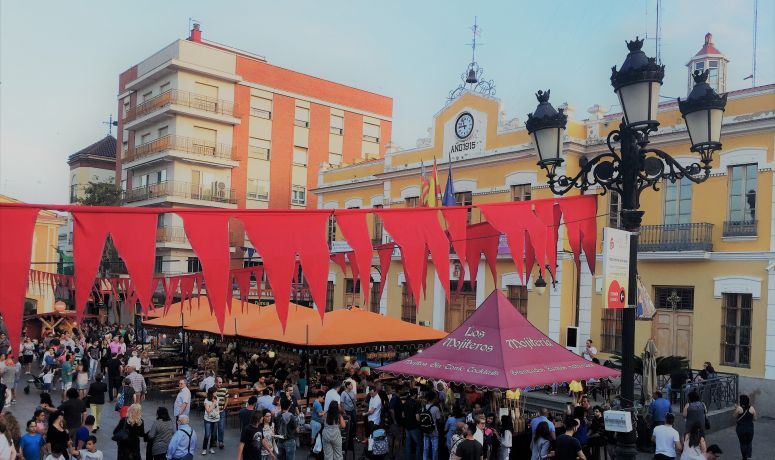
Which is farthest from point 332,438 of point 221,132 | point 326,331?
point 221,132

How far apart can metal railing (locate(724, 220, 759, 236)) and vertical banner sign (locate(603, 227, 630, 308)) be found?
43.1ft

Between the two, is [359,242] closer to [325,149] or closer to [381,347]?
[381,347]

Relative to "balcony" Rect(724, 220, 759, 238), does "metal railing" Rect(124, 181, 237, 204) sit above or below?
above

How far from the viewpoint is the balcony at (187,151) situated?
38062 millimetres

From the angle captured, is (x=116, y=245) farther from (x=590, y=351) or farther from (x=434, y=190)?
(x=434, y=190)

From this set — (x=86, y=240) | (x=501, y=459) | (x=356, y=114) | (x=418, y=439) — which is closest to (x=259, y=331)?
(x=418, y=439)

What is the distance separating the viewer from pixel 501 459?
11.1m

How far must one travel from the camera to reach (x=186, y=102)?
38.3 meters

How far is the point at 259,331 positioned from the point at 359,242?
9166mm

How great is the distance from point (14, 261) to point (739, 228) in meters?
18.3

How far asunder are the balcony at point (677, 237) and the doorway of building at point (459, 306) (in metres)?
7.72

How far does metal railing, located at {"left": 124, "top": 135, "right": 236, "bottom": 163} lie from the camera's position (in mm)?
38156

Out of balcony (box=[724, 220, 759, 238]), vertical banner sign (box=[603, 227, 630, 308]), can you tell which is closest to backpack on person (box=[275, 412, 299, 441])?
vertical banner sign (box=[603, 227, 630, 308])

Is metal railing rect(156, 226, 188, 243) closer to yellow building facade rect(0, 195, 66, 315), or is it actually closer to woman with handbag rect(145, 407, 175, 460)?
yellow building facade rect(0, 195, 66, 315)
